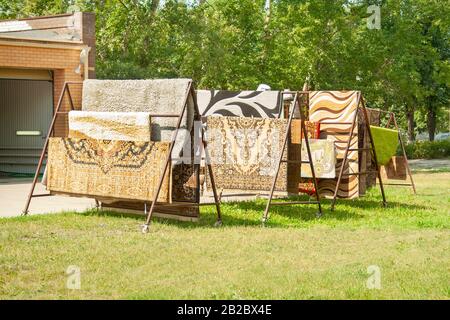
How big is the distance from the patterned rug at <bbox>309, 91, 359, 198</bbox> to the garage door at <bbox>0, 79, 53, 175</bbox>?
360 inches

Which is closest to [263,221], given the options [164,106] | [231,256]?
[164,106]

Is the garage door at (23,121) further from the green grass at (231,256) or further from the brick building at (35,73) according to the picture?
the green grass at (231,256)

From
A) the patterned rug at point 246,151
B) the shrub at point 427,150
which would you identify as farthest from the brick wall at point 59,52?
the shrub at point 427,150

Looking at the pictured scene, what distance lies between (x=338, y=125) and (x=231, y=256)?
6255 mm

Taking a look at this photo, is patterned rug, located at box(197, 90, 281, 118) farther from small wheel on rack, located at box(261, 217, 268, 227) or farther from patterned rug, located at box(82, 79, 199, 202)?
small wheel on rack, located at box(261, 217, 268, 227)

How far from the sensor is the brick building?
64.5 ft

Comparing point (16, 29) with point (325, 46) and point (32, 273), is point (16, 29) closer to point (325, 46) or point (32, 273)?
point (325, 46)

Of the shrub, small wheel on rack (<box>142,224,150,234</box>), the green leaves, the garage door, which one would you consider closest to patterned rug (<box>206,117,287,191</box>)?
small wheel on rack (<box>142,224,150,234</box>)

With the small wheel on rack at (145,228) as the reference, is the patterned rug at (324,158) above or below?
above

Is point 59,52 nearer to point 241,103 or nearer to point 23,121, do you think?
point 23,121

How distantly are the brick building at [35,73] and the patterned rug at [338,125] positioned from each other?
25.6ft

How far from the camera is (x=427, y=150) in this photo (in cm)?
3788

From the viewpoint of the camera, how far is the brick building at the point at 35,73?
19672 mm

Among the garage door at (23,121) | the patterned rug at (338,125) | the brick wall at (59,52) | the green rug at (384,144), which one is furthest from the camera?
the garage door at (23,121)
